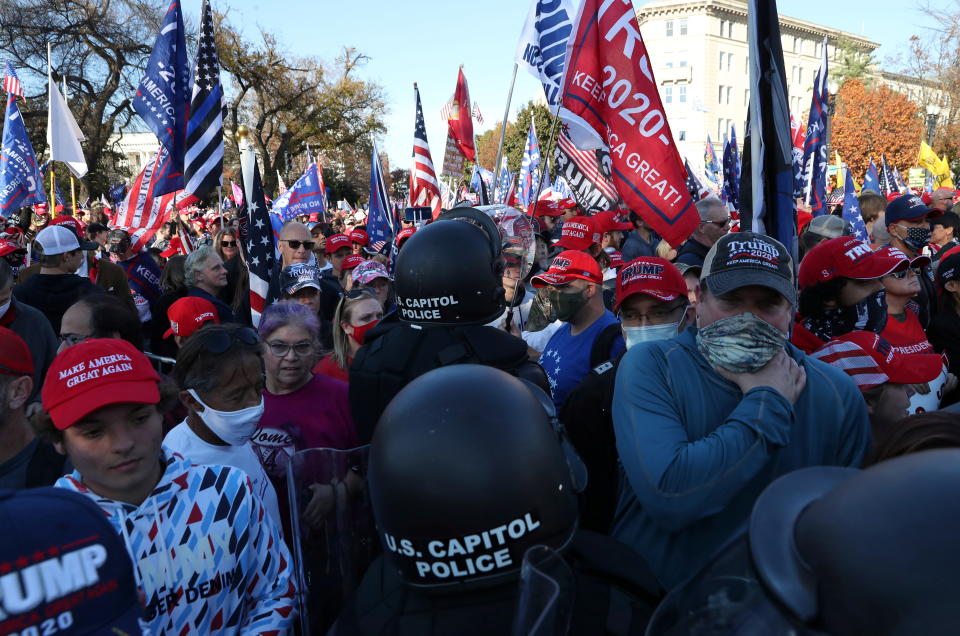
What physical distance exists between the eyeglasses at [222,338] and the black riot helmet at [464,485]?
1.51 m

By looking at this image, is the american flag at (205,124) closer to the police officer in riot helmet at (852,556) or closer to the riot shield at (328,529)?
the riot shield at (328,529)

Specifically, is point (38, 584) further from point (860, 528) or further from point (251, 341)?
point (251, 341)

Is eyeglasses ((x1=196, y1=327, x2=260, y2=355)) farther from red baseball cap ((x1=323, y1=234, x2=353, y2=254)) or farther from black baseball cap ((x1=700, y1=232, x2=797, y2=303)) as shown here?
red baseball cap ((x1=323, y1=234, x2=353, y2=254))

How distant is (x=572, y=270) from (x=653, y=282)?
854mm

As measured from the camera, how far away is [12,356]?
2844mm

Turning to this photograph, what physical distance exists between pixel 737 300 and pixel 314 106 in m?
42.6

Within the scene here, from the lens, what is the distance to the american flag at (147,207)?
8.39 metres

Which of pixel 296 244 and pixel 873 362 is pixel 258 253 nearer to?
pixel 296 244

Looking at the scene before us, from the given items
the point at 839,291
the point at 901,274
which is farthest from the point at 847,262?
the point at 901,274

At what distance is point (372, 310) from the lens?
177 inches

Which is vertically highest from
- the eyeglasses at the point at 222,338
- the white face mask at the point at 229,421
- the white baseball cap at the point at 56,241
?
the white baseball cap at the point at 56,241

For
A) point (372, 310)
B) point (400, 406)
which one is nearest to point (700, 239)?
point (372, 310)

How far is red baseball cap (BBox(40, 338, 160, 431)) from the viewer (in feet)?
6.58

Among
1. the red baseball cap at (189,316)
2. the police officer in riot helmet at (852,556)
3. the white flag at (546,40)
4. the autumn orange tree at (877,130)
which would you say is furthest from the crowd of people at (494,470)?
the autumn orange tree at (877,130)
